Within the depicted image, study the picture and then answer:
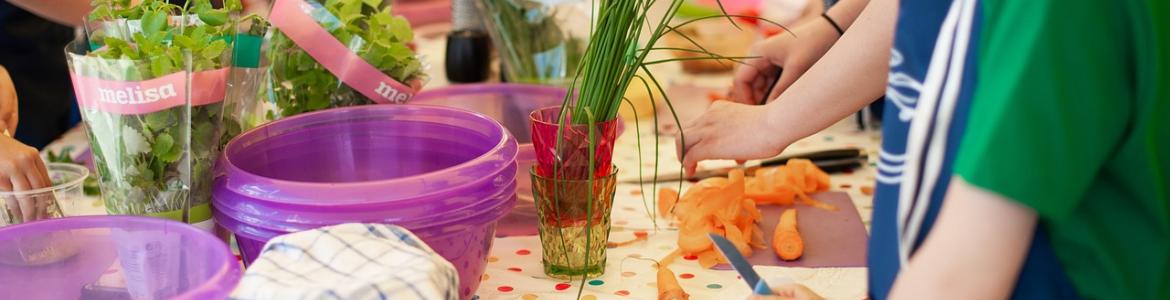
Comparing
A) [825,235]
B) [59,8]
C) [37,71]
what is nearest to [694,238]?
[825,235]

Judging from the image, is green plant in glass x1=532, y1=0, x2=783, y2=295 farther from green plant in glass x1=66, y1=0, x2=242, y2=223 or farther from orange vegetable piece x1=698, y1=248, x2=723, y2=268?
green plant in glass x1=66, y1=0, x2=242, y2=223

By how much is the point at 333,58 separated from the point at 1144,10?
809 mm

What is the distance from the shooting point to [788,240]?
1105 millimetres

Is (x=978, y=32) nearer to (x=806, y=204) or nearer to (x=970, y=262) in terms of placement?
(x=970, y=262)

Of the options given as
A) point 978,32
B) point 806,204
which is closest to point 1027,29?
point 978,32

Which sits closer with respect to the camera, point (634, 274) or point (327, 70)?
point (634, 274)

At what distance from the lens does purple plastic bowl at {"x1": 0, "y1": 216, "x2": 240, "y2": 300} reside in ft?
2.83

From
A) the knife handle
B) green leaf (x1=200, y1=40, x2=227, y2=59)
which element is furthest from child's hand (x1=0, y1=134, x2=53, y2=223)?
the knife handle

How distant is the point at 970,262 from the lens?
2.07 feet

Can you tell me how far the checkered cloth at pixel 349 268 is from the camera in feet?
2.36

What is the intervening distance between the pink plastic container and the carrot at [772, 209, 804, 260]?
31 cm

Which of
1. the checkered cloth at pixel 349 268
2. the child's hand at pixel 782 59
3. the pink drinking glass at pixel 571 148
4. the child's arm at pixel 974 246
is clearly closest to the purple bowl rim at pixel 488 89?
the child's hand at pixel 782 59

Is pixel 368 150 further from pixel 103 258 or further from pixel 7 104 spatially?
pixel 7 104

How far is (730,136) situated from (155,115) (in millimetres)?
552
